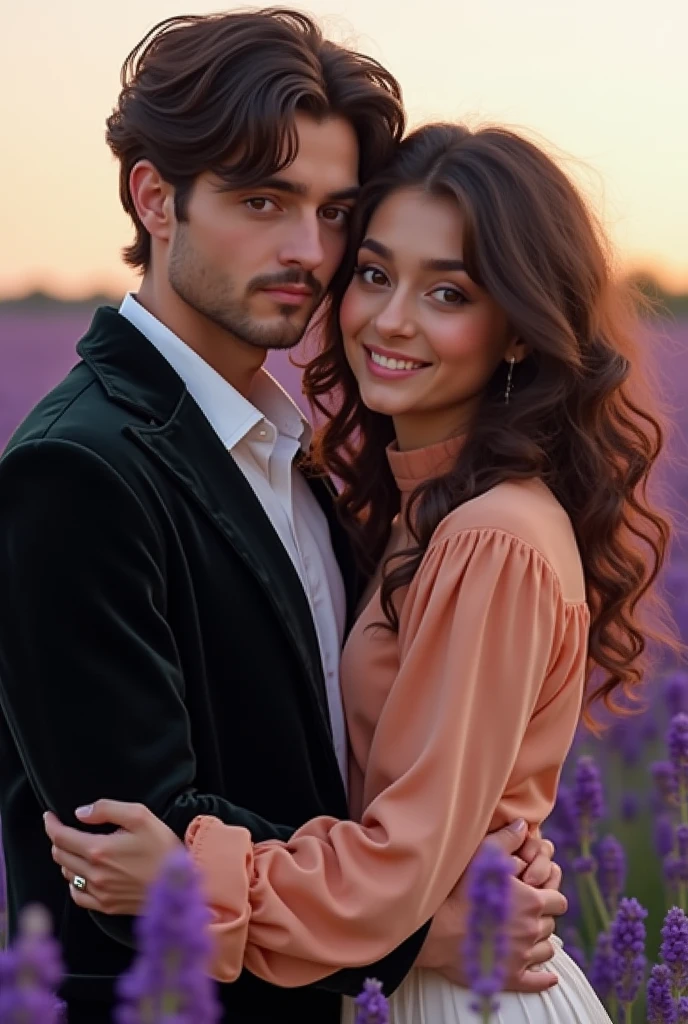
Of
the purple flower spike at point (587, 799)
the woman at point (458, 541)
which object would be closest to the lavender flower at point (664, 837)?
the purple flower spike at point (587, 799)

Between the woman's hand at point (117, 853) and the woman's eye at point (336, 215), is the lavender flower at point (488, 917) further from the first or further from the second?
the woman's eye at point (336, 215)

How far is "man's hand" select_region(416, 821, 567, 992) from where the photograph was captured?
2.46 metres

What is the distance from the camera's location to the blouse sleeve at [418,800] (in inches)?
89.5

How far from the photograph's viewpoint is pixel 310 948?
229cm

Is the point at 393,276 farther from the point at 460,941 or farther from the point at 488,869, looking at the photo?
the point at 488,869

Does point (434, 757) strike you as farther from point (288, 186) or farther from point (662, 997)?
point (288, 186)

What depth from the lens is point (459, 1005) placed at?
8.19ft

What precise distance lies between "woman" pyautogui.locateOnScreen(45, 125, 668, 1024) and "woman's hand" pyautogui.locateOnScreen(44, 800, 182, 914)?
0.02 m

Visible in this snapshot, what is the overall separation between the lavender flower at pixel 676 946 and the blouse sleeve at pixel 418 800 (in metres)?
0.43

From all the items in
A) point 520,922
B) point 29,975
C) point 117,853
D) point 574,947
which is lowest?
point 574,947

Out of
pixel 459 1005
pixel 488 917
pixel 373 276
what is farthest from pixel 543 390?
pixel 488 917

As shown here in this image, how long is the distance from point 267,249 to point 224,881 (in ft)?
3.81

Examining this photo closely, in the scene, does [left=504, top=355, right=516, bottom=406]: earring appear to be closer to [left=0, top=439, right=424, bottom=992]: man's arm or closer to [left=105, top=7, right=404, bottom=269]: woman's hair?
[left=105, top=7, right=404, bottom=269]: woman's hair

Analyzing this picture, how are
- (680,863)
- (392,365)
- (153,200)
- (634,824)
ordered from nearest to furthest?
(392,365) < (153,200) < (680,863) < (634,824)
